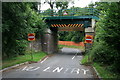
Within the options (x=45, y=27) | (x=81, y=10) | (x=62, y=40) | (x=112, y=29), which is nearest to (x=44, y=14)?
(x=45, y=27)

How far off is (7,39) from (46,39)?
46.5 feet

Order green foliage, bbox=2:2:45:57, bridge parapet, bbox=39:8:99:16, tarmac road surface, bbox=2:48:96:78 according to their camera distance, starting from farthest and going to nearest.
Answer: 1. bridge parapet, bbox=39:8:99:16
2. tarmac road surface, bbox=2:48:96:78
3. green foliage, bbox=2:2:45:57

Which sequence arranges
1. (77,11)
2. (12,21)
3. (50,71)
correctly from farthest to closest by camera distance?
(77,11) → (50,71) → (12,21)

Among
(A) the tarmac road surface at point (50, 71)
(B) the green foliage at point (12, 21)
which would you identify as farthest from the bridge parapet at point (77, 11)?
(B) the green foliage at point (12, 21)

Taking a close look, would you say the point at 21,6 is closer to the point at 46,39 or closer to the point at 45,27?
the point at 45,27

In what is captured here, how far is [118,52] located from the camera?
714 cm

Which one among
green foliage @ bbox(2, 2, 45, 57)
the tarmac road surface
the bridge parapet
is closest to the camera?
green foliage @ bbox(2, 2, 45, 57)

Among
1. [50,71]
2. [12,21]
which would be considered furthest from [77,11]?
[12,21]

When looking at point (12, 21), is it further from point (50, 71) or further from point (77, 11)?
point (77, 11)

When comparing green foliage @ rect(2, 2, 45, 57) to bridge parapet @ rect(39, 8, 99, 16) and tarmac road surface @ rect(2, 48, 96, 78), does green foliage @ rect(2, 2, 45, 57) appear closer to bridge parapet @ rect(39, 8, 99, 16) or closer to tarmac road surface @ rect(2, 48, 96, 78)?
tarmac road surface @ rect(2, 48, 96, 78)

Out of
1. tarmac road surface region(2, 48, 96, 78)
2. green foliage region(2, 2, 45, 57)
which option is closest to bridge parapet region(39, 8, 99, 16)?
tarmac road surface region(2, 48, 96, 78)

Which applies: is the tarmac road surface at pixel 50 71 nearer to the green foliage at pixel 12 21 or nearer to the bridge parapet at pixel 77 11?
the green foliage at pixel 12 21

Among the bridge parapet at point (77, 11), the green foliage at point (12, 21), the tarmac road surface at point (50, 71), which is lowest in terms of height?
the tarmac road surface at point (50, 71)

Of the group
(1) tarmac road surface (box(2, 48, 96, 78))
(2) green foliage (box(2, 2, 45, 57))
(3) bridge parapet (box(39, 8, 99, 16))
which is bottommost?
(1) tarmac road surface (box(2, 48, 96, 78))
